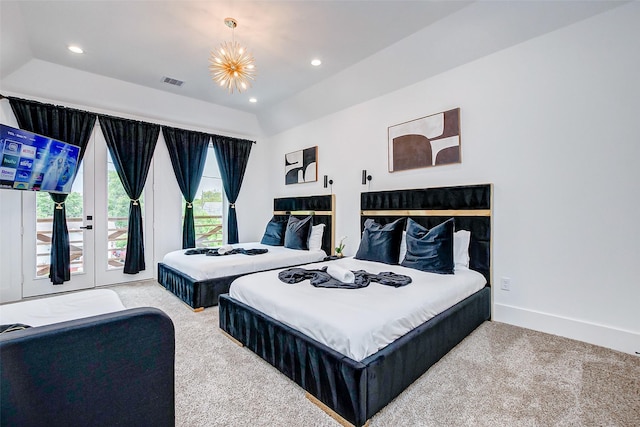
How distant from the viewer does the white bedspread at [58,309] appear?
161 centimetres

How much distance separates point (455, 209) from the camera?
324 centimetres

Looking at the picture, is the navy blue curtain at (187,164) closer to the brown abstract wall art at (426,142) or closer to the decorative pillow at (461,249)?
the brown abstract wall art at (426,142)

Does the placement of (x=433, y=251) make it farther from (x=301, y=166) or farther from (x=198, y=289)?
(x=301, y=166)

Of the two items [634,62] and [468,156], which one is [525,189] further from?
[634,62]

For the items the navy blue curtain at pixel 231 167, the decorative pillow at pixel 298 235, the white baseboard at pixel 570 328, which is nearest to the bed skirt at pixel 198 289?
the decorative pillow at pixel 298 235

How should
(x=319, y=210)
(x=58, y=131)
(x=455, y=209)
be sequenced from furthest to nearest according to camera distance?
(x=319, y=210) → (x=58, y=131) → (x=455, y=209)

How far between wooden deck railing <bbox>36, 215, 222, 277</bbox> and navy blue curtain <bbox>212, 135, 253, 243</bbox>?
0.28 m

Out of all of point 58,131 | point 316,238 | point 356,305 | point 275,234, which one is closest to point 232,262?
point 275,234

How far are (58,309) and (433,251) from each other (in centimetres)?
299

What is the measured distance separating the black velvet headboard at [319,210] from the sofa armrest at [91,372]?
146 inches

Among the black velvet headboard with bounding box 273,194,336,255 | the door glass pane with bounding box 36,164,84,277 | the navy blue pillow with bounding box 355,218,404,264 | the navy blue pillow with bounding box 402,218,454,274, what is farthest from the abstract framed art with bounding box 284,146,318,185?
the door glass pane with bounding box 36,164,84,277

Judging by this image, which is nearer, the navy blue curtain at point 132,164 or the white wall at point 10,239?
the white wall at point 10,239

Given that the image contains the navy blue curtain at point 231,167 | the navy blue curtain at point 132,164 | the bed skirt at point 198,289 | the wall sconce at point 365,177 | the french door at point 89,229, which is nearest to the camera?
the bed skirt at point 198,289

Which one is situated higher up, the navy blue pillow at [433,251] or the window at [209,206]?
the window at [209,206]
